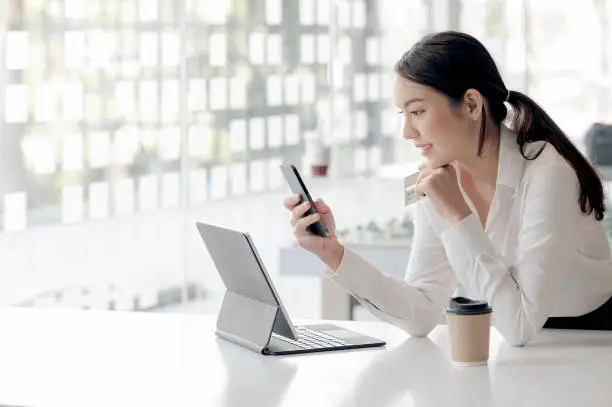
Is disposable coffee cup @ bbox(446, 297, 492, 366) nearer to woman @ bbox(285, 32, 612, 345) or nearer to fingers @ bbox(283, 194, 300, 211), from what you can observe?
woman @ bbox(285, 32, 612, 345)

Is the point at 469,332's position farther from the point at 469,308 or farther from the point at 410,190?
the point at 410,190

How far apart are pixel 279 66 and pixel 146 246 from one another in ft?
3.37

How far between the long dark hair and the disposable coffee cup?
1.40 ft

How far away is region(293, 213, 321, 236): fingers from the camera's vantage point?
2223 millimetres

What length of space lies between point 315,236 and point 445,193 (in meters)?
0.27

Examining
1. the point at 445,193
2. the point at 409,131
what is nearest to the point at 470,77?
the point at 409,131

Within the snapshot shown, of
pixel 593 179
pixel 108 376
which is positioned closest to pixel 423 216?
pixel 593 179

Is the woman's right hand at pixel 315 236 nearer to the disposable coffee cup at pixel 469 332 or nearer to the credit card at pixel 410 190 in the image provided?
the credit card at pixel 410 190

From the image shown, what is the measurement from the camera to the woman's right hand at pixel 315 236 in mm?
2219

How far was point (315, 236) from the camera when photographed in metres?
2.28

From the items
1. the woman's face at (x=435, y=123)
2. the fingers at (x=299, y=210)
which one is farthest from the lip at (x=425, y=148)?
the fingers at (x=299, y=210)

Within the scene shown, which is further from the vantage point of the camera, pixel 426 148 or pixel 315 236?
pixel 426 148

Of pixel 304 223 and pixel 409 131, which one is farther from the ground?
pixel 409 131

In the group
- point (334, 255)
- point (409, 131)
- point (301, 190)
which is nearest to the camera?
point (301, 190)
